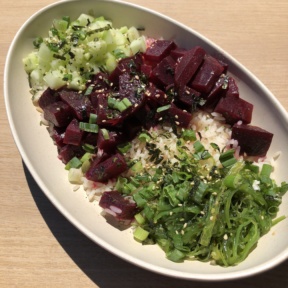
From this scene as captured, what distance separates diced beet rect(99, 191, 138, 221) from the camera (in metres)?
2.04

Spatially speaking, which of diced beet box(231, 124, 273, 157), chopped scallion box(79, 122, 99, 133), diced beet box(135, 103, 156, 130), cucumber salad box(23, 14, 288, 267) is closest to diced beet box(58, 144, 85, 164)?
cucumber salad box(23, 14, 288, 267)

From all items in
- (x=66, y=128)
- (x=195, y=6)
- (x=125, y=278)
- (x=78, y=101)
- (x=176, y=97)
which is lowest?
(x=125, y=278)

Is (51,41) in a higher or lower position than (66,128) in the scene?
higher

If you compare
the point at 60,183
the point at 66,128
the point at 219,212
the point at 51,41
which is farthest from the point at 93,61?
the point at 219,212

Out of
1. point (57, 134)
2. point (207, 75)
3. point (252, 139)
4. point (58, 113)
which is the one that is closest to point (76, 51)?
point (58, 113)

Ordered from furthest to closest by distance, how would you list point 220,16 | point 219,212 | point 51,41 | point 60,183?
point 220,16, point 51,41, point 60,183, point 219,212

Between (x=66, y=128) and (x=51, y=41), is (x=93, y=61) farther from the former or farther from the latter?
(x=66, y=128)

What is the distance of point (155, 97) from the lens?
7.36 feet

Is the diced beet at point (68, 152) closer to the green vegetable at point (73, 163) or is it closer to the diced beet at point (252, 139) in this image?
the green vegetable at point (73, 163)

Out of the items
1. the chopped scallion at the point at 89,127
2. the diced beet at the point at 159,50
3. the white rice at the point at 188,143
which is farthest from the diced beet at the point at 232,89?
the chopped scallion at the point at 89,127

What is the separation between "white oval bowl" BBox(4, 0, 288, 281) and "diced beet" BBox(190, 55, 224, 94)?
0.12 metres

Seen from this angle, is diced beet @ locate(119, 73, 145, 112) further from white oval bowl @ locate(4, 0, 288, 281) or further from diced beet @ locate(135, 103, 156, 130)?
white oval bowl @ locate(4, 0, 288, 281)

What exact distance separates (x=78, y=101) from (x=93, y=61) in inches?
12.2

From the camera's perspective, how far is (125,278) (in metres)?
2.04
